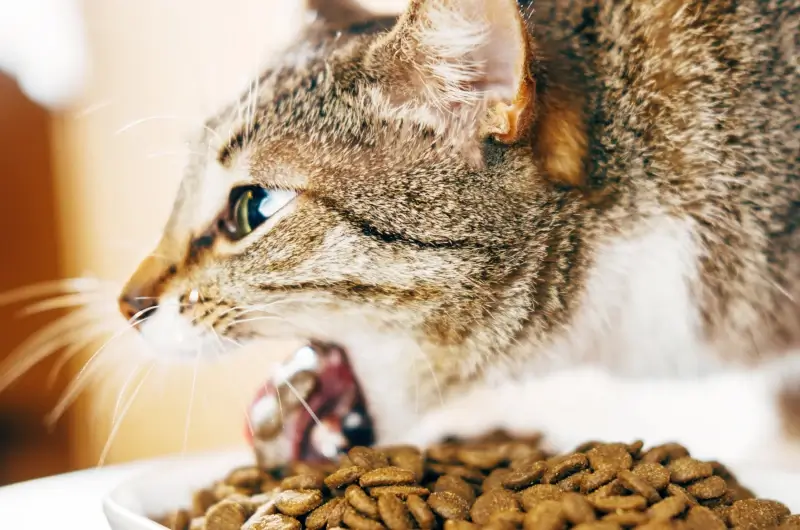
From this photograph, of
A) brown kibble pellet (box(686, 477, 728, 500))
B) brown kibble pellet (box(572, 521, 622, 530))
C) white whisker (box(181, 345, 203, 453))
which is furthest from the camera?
white whisker (box(181, 345, 203, 453))

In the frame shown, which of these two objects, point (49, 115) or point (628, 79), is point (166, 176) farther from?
point (628, 79)

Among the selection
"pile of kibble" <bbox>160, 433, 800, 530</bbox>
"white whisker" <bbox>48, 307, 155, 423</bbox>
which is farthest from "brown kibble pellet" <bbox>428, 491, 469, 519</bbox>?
"white whisker" <bbox>48, 307, 155, 423</bbox>

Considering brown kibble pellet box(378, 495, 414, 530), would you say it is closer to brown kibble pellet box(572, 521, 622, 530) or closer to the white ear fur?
brown kibble pellet box(572, 521, 622, 530)

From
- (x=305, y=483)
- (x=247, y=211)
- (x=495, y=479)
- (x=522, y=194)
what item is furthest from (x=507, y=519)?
(x=247, y=211)

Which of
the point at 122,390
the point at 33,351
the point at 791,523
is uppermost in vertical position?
the point at 33,351

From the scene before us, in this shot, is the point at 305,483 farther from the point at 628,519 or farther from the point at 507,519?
the point at 628,519

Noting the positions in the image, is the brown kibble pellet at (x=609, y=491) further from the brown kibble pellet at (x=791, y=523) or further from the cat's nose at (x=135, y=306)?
the cat's nose at (x=135, y=306)

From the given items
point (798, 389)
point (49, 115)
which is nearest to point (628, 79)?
point (798, 389)
